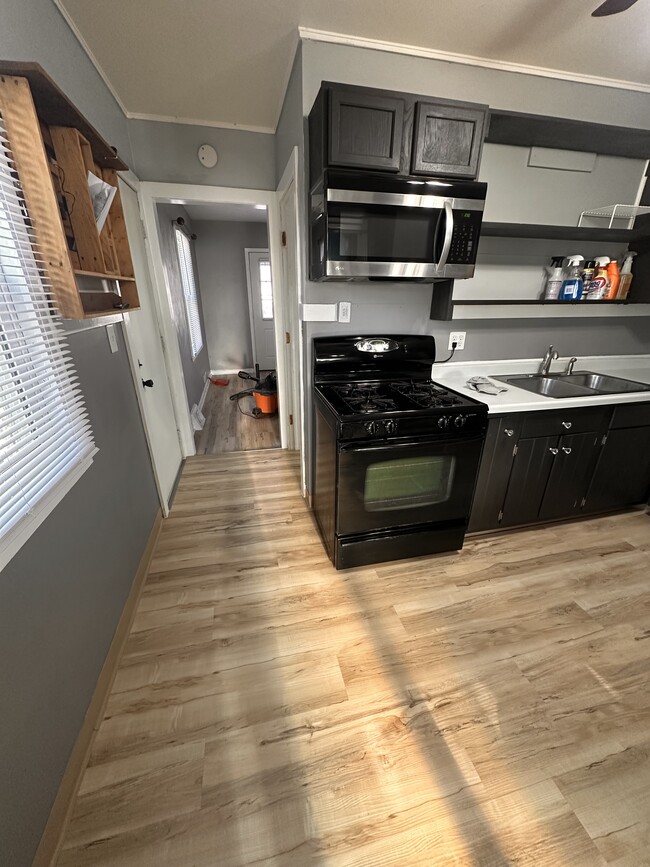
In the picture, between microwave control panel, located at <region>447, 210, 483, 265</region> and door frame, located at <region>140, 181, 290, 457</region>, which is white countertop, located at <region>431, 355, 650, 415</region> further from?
door frame, located at <region>140, 181, 290, 457</region>

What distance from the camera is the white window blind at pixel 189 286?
3961 millimetres

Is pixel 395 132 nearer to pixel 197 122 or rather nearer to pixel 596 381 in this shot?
pixel 197 122

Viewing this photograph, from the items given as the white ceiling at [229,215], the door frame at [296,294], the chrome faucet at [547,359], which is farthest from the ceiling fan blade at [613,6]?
the white ceiling at [229,215]

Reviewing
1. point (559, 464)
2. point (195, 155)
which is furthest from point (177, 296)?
point (559, 464)

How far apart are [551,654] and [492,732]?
0.48 metres

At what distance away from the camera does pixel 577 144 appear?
76.7 inches

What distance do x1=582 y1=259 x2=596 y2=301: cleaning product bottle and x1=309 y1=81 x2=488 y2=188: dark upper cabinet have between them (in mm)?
1084

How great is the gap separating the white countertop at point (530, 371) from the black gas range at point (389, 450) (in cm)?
16

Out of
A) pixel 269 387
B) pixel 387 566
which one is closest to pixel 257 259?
pixel 269 387

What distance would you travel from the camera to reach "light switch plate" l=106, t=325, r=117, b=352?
5.46 ft

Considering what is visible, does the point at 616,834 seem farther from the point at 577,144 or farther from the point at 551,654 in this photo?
the point at 577,144

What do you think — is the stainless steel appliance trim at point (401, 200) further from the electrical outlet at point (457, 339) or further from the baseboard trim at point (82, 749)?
the baseboard trim at point (82, 749)

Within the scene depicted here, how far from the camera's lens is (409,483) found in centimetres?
177

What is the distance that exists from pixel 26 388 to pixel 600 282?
294cm
